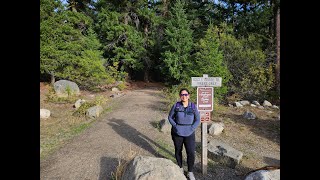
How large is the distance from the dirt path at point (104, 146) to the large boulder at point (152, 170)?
105 centimetres

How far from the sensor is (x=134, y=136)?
749 centimetres

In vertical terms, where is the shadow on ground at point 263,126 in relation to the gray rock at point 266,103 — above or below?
below

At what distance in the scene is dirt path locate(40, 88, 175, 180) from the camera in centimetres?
504

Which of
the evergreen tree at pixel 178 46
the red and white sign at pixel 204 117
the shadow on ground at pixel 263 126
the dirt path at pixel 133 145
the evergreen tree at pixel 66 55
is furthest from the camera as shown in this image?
the evergreen tree at pixel 178 46

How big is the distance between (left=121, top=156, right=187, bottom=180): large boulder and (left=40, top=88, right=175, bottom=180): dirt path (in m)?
1.05

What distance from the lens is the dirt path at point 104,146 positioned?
504 cm

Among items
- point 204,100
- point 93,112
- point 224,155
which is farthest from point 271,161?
point 93,112

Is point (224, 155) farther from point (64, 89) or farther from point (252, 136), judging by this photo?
point (64, 89)

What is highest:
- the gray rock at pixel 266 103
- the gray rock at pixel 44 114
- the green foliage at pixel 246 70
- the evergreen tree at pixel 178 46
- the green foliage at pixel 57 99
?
the evergreen tree at pixel 178 46

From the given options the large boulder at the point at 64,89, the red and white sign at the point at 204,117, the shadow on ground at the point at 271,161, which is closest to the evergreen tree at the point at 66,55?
the large boulder at the point at 64,89

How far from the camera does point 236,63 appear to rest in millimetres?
14961

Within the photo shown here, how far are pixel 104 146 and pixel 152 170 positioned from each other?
312cm

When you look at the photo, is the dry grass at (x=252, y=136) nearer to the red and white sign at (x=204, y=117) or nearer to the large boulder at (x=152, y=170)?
the red and white sign at (x=204, y=117)

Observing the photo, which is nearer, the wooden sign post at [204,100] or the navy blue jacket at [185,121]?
the navy blue jacket at [185,121]
